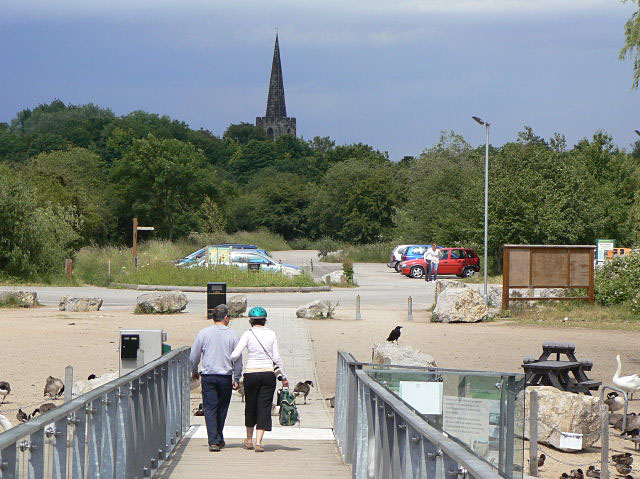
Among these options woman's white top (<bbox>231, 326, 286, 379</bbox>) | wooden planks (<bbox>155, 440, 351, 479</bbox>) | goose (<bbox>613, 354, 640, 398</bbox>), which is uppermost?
woman's white top (<bbox>231, 326, 286, 379</bbox>)

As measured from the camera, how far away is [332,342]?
876 inches

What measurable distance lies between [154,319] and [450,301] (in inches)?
330

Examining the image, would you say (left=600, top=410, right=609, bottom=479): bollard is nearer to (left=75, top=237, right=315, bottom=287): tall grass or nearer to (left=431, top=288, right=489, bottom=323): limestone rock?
(left=431, top=288, right=489, bottom=323): limestone rock

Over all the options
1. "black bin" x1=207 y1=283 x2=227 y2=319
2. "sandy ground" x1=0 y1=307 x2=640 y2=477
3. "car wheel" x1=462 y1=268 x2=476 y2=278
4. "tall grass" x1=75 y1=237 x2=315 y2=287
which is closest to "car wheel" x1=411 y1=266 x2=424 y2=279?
"car wheel" x1=462 y1=268 x2=476 y2=278

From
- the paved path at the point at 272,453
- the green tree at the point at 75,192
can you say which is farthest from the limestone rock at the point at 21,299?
the green tree at the point at 75,192

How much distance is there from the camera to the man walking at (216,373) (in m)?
10.2

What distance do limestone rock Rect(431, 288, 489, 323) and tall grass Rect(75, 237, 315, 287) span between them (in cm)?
1210

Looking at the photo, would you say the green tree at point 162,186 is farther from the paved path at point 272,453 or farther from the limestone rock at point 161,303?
the paved path at point 272,453

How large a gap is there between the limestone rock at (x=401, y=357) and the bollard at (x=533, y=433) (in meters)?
4.04

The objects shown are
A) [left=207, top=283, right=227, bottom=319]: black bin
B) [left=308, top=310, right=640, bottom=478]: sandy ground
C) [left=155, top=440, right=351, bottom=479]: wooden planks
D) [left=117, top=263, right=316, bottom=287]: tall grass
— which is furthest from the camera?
[left=117, top=263, right=316, bottom=287]: tall grass

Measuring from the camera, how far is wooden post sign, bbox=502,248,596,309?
29.4 metres

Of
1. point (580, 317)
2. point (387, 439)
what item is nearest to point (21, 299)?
point (580, 317)

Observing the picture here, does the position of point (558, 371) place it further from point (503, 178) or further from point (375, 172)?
point (375, 172)

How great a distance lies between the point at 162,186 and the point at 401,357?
66.4 m
